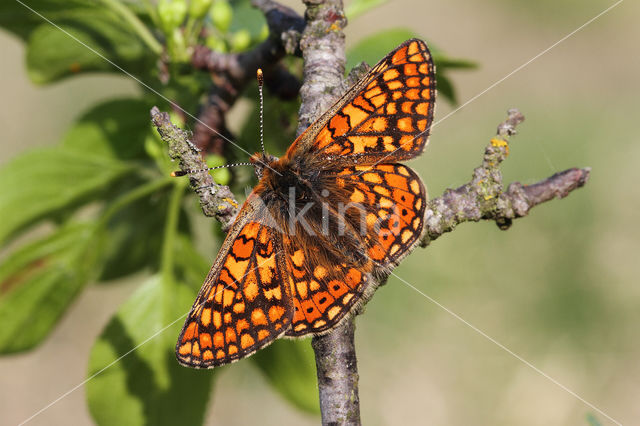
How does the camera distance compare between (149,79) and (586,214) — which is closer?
(149,79)

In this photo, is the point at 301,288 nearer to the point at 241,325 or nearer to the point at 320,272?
the point at 320,272

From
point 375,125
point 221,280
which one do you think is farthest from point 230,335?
point 375,125

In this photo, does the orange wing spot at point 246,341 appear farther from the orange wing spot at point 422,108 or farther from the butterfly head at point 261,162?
the orange wing spot at point 422,108

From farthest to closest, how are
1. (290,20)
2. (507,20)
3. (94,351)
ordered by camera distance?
(507,20) < (94,351) < (290,20)

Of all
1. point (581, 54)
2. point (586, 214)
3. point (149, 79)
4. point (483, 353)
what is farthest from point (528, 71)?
point (149, 79)

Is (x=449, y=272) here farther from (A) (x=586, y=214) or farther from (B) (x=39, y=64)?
(B) (x=39, y=64)

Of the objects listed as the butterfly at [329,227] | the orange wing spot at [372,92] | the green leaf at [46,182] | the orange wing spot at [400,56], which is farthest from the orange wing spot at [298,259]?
the green leaf at [46,182]

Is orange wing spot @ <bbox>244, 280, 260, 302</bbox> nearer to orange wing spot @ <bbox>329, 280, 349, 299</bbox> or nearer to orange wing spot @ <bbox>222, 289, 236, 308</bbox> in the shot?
orange wing spot @ <bbox>222, 289, 236, 308</bbox>

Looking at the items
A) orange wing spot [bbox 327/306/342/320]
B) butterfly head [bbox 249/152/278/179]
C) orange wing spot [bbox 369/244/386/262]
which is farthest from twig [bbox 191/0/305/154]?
orange wing spot [bbox 327/306/342/320]
